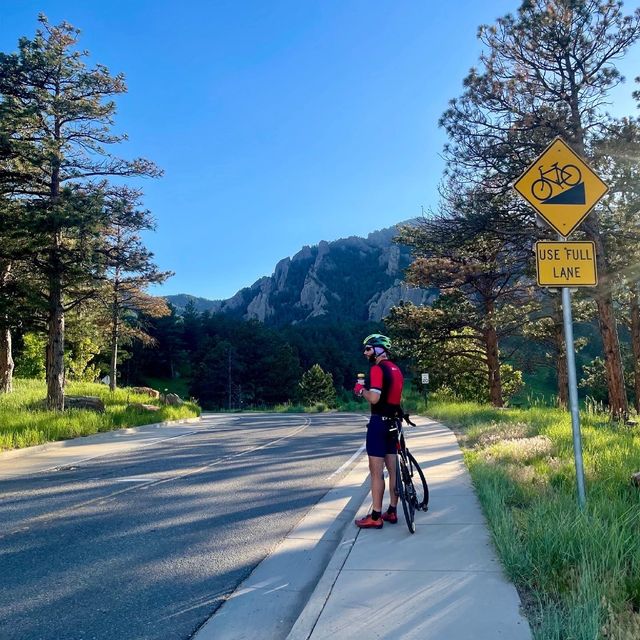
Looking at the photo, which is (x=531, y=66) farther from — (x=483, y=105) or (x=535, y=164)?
(x=535, y=164)

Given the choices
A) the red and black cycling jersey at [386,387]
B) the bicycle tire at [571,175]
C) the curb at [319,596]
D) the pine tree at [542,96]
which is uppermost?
the pine tree at [542,96]

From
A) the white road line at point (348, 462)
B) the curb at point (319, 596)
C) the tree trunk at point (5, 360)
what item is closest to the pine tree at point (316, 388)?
the tree trunk at point (5, 360)

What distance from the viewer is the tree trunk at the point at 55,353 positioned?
18.2 meters

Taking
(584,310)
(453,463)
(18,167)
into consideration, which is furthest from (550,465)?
(18,167)

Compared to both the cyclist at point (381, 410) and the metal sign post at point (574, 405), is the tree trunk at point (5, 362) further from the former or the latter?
the metal sign post at point (574, 405)

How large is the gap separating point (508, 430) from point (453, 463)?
2.32 metres

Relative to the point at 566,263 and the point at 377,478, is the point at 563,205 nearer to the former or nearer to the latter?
the point at 566,263

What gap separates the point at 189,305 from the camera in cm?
12069

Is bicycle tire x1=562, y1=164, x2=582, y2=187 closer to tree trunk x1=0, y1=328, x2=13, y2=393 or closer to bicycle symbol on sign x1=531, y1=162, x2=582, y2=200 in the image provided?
bicycle symbol on sign x1=531, y1=162, x2=582, y2=200

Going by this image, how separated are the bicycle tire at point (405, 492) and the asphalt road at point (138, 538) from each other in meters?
1.40

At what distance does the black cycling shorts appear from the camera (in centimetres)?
563

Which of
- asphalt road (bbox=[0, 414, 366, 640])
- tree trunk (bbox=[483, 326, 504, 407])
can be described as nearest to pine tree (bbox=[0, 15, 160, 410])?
asphalt road (bbox=[0, 414, 366, 640])

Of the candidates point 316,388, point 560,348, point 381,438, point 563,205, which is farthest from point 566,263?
point 316,388

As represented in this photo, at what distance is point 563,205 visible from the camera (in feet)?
18.5
